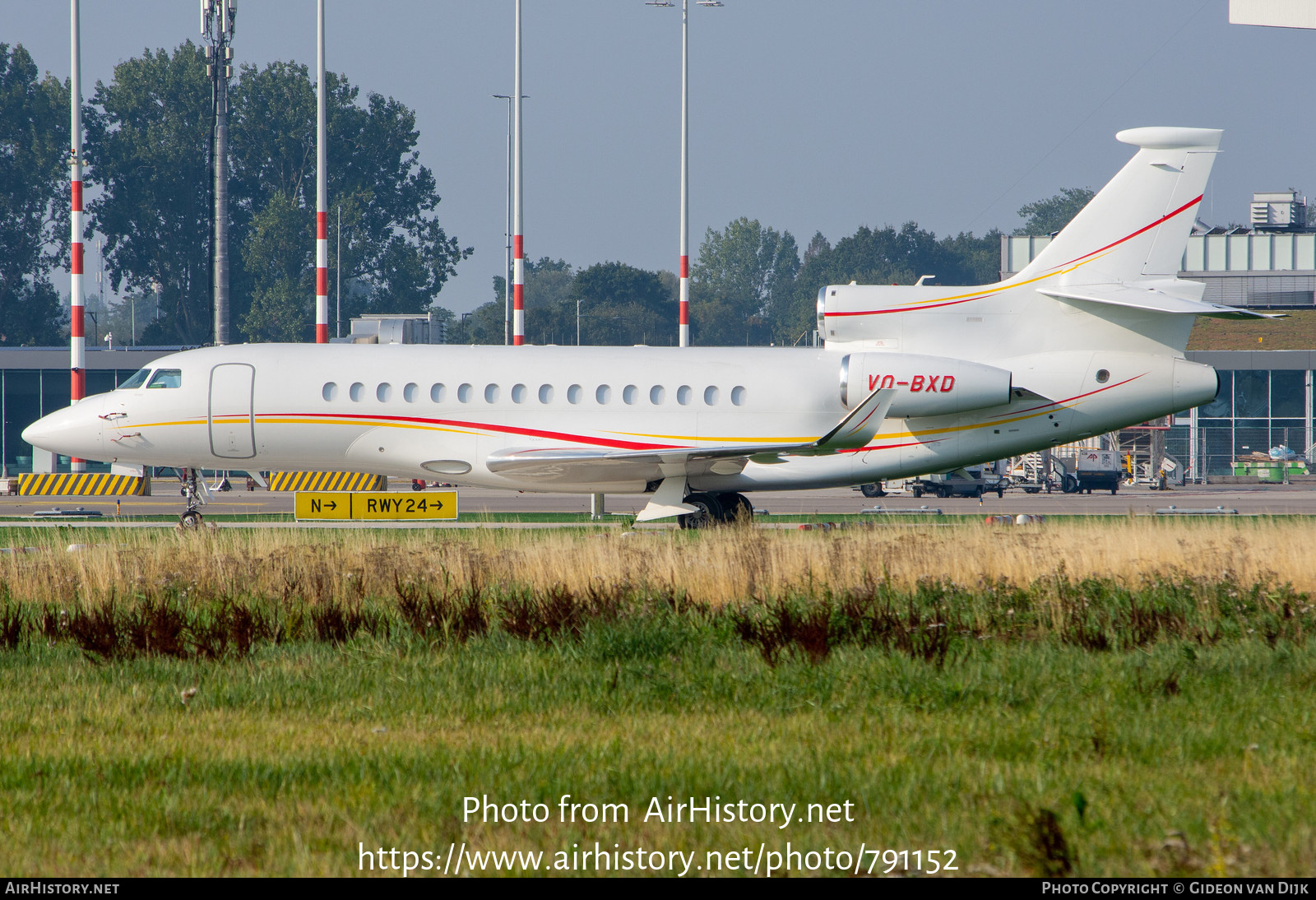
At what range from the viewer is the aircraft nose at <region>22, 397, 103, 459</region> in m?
20.7

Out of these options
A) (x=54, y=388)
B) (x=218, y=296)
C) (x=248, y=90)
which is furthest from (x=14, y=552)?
(x=248, y=90)

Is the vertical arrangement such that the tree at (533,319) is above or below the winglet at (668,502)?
above

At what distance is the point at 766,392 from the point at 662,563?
321 inches

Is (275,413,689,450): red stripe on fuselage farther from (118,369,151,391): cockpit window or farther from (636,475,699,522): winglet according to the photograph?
(118,369,151,391): cockpit window

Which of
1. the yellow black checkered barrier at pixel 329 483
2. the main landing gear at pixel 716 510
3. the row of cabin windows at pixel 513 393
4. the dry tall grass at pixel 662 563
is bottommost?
the yellow black checkered barrier at pixel 329 483

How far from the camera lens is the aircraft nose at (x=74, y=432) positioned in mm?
20688

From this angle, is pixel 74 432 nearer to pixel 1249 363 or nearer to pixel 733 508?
pixel 733 508

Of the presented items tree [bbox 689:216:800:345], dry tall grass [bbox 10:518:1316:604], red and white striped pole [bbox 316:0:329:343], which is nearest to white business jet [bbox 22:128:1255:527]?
dry tall grass [bbox 10:518:1316:604]

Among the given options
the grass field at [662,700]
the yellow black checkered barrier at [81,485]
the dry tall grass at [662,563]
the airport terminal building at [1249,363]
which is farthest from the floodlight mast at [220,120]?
the airport terminal building at [1249,363]

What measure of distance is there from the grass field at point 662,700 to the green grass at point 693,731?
1.0 inches

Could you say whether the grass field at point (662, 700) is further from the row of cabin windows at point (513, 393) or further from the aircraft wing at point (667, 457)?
the row of cabin windows at point (513, 393)

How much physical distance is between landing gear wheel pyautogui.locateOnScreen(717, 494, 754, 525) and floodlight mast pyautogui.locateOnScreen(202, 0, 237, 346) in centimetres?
2010

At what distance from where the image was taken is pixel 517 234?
34125mm
